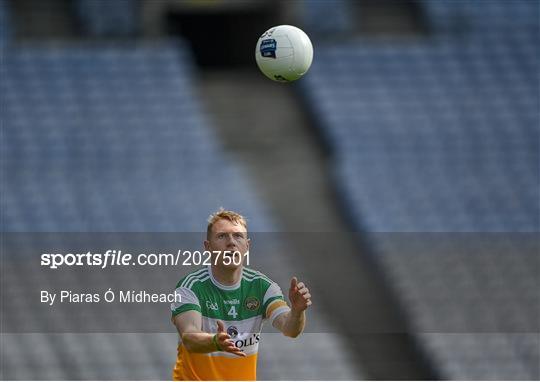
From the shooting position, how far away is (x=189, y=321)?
498 centimetres

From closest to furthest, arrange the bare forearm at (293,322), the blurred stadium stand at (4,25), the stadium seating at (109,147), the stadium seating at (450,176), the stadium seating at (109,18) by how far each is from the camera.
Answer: the bare forearm at (293,322) < the stadium seating at (450,176) < the stadium seating at (109,147) < the blurred stadium stand at (4,25) < the stadium seating at (109,18)

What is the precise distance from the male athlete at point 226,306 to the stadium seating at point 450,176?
524 cm

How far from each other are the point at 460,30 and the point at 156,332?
6.88 metres

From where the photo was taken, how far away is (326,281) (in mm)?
11234

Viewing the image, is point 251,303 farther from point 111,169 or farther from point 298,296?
point 111,169

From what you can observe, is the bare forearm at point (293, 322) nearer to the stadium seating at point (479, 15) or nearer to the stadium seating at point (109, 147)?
the stadium seating at point (109, 147)

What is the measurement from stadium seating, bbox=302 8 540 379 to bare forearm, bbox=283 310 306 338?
536 centimetres

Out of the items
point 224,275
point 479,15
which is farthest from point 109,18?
point 224,275

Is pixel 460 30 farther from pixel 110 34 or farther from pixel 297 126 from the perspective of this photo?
pixel 110 34

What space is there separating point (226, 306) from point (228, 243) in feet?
1.14

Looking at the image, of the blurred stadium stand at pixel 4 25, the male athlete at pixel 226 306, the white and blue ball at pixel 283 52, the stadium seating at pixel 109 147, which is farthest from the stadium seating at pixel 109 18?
the male athlete at pixel 226 306

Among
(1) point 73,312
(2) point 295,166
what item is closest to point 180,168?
(2) point 295,166

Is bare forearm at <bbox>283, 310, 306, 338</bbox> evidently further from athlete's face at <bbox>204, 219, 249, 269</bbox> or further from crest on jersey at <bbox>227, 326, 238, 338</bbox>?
athlete's face at <bbox>204, 219, 249, 269</bbox>

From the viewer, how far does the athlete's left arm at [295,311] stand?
478cm
